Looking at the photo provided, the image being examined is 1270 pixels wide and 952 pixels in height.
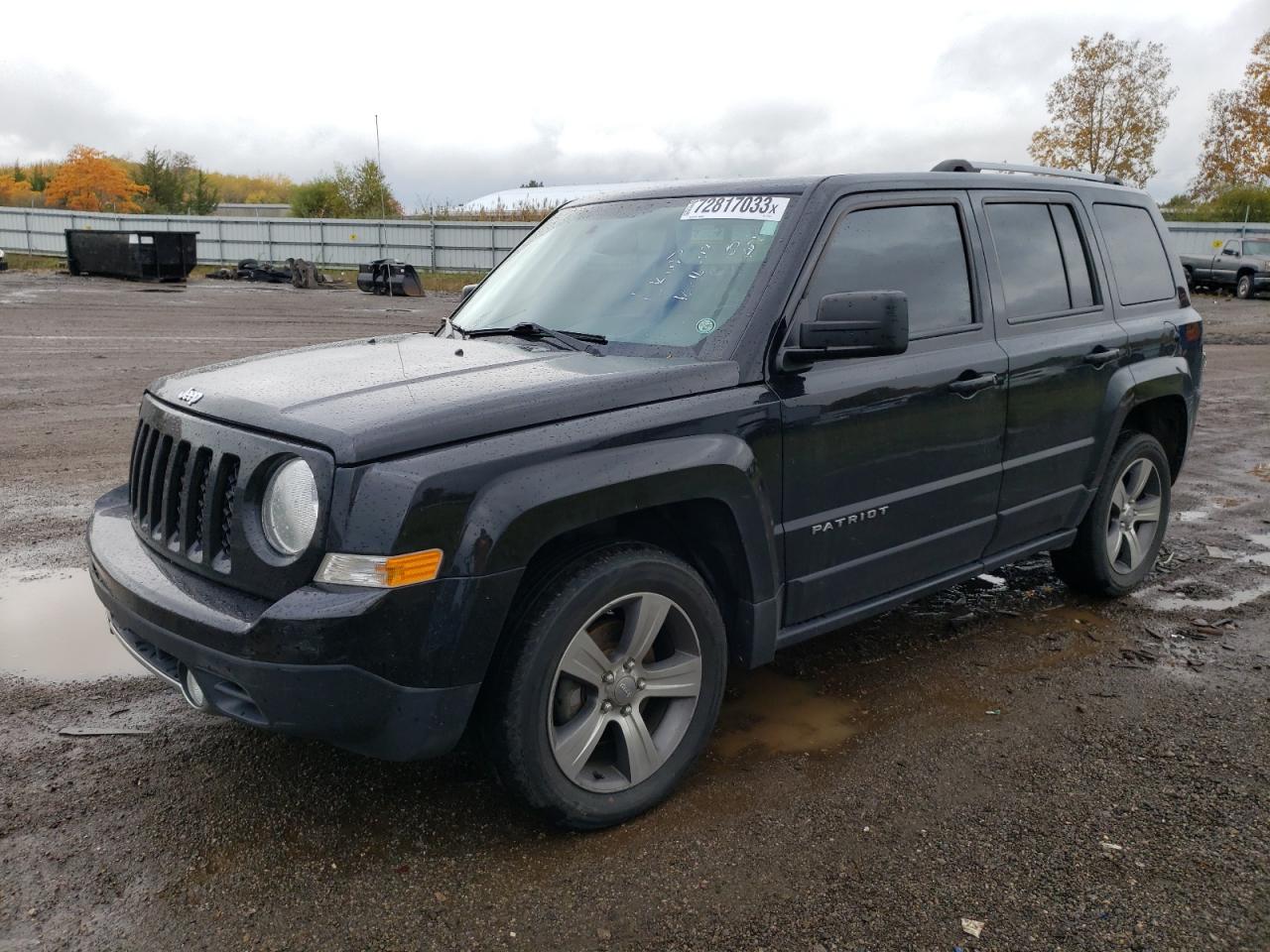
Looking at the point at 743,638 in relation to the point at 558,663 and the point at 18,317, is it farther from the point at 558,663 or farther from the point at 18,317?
the point at 18,317

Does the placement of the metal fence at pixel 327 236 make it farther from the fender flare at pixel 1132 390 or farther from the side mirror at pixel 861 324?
the side mirror at pixel 861 324

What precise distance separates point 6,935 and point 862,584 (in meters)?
2.77

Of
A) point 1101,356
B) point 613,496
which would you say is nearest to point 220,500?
point 613,496

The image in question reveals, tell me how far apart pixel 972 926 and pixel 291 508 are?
6.84 ft

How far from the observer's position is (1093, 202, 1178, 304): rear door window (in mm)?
5008

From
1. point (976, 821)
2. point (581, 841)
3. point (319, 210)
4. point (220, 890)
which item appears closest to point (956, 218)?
point (976, 821)

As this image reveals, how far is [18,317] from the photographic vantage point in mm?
18688

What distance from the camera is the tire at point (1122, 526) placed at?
5004 millimetres

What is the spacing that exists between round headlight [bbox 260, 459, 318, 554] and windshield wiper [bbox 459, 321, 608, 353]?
1.19 meters

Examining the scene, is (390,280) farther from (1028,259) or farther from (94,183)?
(94,183)

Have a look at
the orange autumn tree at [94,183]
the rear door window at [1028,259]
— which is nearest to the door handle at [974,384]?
the rear door window at [1028,259]

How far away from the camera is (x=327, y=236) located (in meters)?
41.2

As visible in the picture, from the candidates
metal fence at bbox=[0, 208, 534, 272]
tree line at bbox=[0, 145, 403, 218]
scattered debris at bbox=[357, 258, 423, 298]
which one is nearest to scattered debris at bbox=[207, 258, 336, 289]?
scattered debris at bbox=[357, 258, 423, 298]

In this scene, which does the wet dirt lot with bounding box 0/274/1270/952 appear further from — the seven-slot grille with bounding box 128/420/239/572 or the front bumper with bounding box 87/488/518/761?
the seven-slot grille with bounding box 128/420/239/572
